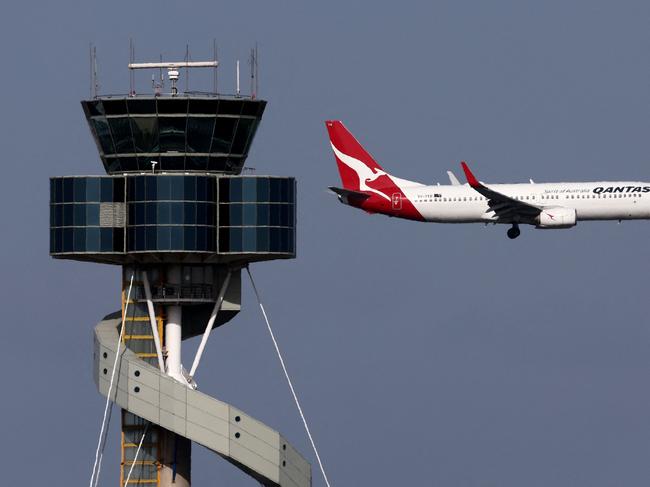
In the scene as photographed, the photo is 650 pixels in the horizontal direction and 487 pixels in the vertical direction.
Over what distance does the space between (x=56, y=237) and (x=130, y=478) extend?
14.7m

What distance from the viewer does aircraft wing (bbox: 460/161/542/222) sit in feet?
467

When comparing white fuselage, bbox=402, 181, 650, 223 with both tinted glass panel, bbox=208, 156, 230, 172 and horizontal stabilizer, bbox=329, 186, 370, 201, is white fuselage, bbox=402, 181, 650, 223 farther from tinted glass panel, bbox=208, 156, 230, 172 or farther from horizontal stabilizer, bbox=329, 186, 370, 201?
tinted glass panel, bbox=208, 156, 230, 172

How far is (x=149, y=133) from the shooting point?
10025 centimetres


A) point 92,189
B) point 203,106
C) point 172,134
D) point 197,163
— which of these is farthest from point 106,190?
point 203,106

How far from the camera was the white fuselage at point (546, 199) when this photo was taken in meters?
140

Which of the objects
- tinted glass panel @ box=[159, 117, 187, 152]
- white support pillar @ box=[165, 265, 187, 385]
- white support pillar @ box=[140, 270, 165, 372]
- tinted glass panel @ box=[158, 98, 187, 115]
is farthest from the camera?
white support pillar @ box=[165, 265, 187, 385]

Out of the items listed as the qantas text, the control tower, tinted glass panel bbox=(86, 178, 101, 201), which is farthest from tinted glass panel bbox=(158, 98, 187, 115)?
the qantas text

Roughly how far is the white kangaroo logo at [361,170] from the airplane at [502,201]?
15cm

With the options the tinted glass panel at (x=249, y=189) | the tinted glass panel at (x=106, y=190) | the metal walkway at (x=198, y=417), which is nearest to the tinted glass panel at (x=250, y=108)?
the tinted glass panel at (x=249, y=189)

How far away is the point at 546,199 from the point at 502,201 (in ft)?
13.1

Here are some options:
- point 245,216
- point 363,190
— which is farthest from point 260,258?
point 363,190

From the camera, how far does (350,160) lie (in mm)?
155375

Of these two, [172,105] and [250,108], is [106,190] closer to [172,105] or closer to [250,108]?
[172,105]

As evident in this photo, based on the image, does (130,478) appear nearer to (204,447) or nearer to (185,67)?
(204,447)
